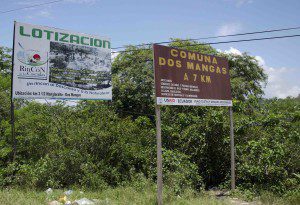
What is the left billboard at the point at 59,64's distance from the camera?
9656 millimetres

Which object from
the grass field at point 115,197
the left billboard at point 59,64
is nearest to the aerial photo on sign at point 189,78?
the grass field at point 115,197

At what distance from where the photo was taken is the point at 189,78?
8.19 metres

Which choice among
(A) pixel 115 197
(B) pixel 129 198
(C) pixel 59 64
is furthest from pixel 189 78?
(C) pixel 59 64

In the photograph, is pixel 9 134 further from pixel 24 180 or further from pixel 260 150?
pixel 260 150

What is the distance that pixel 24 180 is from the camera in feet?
30.5

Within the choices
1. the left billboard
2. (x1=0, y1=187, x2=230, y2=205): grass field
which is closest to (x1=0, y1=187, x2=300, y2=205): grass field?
(x1=0, y1=187, x2=230, y2=205): grass field

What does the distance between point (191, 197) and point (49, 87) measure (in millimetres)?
5492

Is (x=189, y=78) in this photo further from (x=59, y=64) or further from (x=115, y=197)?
(x=59, y=64)

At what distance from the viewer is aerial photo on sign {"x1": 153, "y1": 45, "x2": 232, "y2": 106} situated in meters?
7.42

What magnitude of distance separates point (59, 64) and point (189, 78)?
4.62 meters

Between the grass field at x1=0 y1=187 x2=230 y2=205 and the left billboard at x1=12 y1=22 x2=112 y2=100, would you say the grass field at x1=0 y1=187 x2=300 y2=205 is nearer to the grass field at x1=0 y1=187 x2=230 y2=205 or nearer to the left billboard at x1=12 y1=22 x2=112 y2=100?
the grass field at x1=0 y1=187 x2=230 y2=205

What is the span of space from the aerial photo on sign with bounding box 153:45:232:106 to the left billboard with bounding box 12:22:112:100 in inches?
163

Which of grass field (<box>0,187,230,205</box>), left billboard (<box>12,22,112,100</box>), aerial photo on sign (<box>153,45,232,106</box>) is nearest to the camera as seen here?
grass field (<box>0,187,230,205</box>)

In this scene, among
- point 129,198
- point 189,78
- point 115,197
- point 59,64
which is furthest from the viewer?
point 59,64
